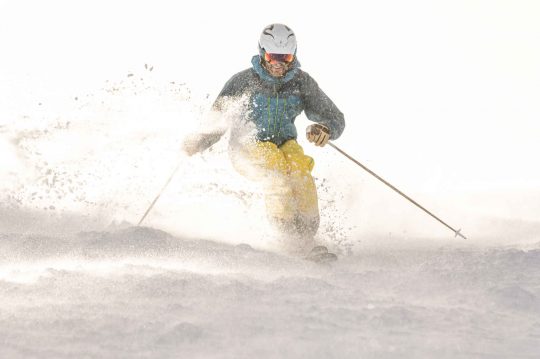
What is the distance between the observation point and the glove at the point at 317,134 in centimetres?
627

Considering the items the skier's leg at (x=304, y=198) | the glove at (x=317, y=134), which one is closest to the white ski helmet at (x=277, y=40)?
the glove at (x=317, y=134)

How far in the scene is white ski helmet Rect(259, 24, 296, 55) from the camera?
6108 millimetres

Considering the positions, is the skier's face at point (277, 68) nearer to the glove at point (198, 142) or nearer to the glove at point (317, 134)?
the glove at point (317, 134)

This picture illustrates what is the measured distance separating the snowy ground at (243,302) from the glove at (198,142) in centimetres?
131

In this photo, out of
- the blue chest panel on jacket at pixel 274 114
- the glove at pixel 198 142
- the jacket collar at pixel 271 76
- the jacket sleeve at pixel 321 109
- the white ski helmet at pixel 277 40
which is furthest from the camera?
the glove at pixel 198 142

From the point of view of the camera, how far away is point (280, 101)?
636 cm

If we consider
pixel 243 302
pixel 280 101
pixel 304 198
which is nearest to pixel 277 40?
pixel 280 101

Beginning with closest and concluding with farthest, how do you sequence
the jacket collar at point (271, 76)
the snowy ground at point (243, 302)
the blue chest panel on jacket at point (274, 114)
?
1. the snowy ground at point (243, 302)
2. the jacket collar at point (271, 76)
3. the blue chest panel on jacket at point (274, 114)

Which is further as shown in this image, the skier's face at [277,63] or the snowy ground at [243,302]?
the skier's face at [277,63]

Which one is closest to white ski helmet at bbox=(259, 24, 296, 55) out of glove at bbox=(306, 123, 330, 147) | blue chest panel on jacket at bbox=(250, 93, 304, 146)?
blue chest panel on jacket at bbox=(250, 93, 304, 146)

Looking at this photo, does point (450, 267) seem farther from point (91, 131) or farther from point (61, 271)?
point (91, 131)

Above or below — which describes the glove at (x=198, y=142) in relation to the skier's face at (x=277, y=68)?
below

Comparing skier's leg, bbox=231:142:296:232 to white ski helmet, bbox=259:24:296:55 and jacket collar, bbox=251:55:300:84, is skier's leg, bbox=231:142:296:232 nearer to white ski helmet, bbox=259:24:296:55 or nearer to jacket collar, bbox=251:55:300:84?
jacket collar, bbox=251:55:300:84

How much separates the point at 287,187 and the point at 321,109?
885 mm
